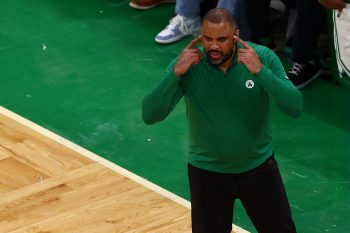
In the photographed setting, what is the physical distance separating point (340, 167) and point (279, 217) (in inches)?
63.1

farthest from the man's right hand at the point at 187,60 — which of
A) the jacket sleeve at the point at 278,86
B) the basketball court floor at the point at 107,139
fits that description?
the basketball court floor at the point at 107,139

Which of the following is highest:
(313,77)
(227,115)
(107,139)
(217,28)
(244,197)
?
(217,28)

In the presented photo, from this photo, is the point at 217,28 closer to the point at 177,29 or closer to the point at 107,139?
the point at 107,139

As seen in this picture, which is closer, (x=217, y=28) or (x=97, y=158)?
(x=217, y=28)

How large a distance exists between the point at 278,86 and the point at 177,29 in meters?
3.79

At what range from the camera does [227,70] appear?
4176 millimetres

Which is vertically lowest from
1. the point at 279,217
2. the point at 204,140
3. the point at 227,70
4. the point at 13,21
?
the point at 13,21

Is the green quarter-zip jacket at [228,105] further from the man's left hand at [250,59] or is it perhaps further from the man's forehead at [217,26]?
the man's forehead at [217,26]

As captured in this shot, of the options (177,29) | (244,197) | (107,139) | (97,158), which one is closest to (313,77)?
(177,29)

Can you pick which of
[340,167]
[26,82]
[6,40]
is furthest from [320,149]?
[6,40]

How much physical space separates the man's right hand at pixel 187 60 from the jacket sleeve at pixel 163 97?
0.03 meters

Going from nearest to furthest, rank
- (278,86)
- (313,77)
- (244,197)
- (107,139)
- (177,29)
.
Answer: (278,86), (244,197), (107,139), (313,77), (177,29)

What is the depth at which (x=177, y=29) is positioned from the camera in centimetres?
778

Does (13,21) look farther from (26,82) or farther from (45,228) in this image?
(45,228)
